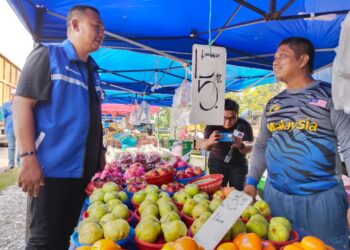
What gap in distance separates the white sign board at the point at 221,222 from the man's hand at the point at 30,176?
3.49 feet

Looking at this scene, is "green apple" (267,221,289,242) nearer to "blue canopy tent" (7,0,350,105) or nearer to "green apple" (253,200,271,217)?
"green apple" (253,200,271,217)

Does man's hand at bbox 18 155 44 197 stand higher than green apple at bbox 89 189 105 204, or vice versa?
man's hand at bbox 18 155 44 197

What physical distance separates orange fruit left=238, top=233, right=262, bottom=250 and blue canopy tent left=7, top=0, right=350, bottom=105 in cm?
186

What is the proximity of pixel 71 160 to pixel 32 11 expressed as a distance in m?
1.94

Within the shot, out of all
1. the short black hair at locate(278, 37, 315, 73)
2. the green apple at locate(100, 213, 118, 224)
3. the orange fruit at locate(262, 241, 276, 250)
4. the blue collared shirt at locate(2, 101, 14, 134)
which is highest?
the short black hair at locate(278, 37, 315, 73)

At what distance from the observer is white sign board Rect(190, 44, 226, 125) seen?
8.44 ft

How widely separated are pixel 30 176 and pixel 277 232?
4.61 feet

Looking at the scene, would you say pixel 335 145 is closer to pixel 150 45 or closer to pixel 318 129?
pixel 318 129

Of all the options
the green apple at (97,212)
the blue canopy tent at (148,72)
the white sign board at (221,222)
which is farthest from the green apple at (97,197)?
the blue canopy tent at (148,72)

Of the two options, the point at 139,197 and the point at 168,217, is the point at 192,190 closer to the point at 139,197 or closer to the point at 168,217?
the point at 139,197

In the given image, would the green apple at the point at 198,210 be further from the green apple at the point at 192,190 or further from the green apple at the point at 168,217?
the green apple at the point at 192,190

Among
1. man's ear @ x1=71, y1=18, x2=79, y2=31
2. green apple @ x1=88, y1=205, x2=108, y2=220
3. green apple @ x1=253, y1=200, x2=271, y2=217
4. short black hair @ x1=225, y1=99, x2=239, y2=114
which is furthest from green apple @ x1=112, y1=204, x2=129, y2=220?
short black hair @ x1=225, y1=99, x2=239, y2=114

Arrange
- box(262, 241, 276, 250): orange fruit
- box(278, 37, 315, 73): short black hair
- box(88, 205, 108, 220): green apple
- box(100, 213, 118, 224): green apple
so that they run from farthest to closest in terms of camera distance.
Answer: box(278, 37, 315, 73): short black hair, box(88, 205, 108, 220): green apple, box(100, 213, 118, 224): green apple, box(262, 241, 276, 250): orange fruit

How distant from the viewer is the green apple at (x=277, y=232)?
1.32 meters
